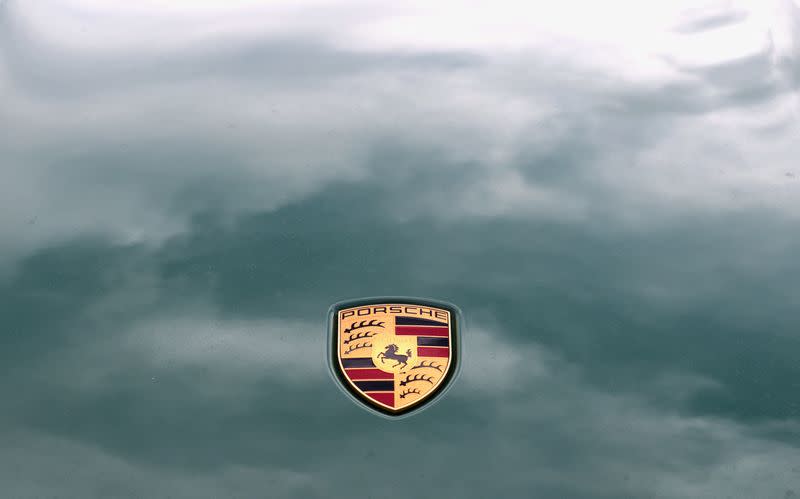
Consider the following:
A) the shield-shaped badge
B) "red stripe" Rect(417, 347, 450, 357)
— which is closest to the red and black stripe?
the shield-shaped badge

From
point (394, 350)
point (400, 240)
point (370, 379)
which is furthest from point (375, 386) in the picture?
point (400, 240)

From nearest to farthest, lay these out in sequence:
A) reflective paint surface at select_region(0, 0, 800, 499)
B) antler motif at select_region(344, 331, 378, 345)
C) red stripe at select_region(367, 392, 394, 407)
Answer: reflective paint surface at select_region(0, 0, 800, 499), red stripe at select_region(367, 392, 394, 407), antler motif at select_region(344, 331, 378, 345)

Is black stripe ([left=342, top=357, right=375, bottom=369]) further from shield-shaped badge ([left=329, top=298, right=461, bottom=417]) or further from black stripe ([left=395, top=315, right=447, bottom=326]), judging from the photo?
black stripe ([left=395, top=315, right=447, bottom=326])

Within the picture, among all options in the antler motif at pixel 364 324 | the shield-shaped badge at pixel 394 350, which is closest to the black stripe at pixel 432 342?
the shield-shaped badge at pixel 394 350

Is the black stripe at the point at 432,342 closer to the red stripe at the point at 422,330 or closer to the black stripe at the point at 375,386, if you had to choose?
the red stripe at the point at 422,330

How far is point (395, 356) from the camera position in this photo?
2986 millimetres

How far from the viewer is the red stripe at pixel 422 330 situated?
3.02m

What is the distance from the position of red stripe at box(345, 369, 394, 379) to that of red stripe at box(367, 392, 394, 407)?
5 cm

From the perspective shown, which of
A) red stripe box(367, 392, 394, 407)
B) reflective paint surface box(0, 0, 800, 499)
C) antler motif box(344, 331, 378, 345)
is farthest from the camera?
antler motif box(344, 331, 378, 345)

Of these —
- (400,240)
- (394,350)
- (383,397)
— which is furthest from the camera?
(400,240)

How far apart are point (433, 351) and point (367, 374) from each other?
0.62ft

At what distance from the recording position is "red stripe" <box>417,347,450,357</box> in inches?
117

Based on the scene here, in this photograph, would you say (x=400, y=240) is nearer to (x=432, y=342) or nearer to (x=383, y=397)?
(x=432, y=342)

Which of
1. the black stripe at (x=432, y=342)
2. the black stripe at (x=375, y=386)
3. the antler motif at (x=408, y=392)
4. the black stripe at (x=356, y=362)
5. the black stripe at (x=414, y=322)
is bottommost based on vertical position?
Answer: the antler motif at (x=408, y=392)
